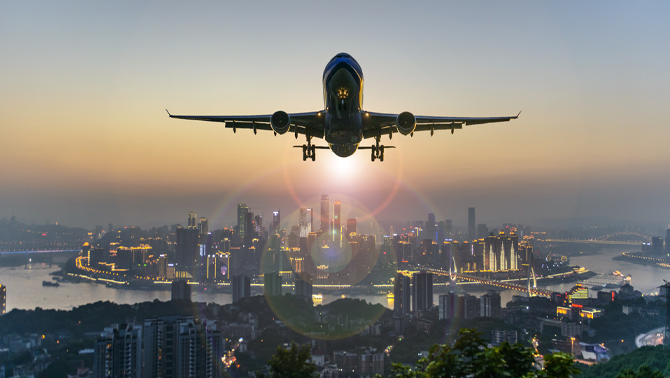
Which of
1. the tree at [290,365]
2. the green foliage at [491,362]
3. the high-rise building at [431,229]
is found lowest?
the high-rise building at [431,229]

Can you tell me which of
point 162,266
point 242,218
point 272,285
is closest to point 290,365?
point 272,285

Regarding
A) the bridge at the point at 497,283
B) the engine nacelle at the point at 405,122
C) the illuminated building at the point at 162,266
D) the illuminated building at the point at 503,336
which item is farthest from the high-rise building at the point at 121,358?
the bridge at the point at 497,283

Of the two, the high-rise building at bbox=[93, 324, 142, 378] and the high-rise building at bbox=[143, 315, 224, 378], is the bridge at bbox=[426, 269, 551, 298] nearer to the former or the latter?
the high-rise building at bbox=[143, 315, 224, 378]

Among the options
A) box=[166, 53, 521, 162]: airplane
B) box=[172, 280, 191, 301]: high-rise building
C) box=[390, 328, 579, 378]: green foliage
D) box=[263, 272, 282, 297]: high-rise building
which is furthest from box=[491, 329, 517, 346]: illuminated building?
box=[172, 280, 191, 301]: high-rise building

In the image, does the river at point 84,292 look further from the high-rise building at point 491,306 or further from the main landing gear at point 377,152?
the main landing gear at point 377,152

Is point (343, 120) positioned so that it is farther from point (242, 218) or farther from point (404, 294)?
point (242, 218)

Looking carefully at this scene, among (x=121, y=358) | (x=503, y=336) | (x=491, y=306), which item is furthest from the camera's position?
(x=491, y=306)

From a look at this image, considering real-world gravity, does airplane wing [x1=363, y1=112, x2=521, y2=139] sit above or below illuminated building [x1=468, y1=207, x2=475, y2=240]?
above
